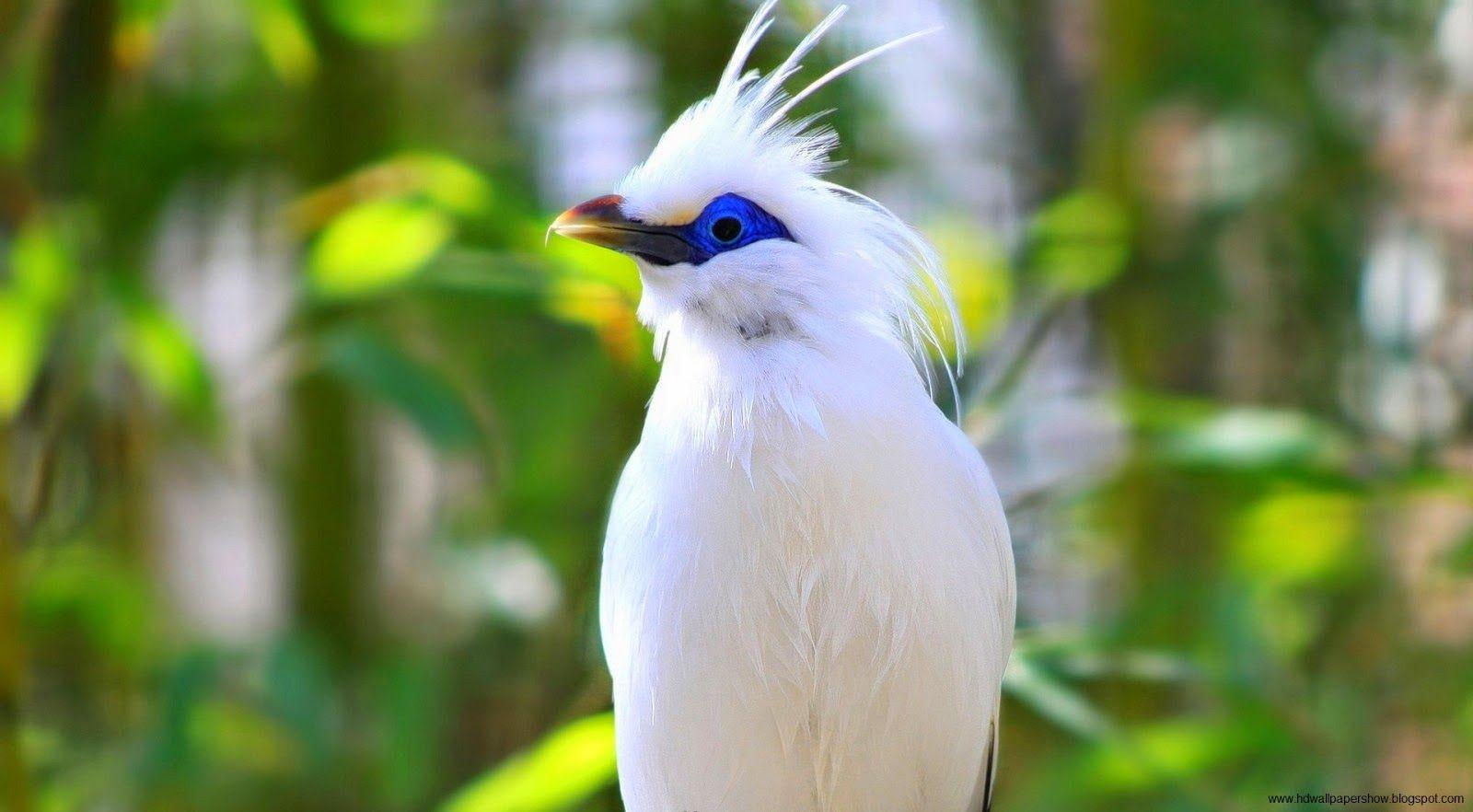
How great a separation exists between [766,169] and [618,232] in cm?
15

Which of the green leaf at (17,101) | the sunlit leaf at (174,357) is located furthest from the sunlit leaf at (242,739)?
the green leaf at (17,101)

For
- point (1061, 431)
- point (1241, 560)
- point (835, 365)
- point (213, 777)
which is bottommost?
point (213, 777)

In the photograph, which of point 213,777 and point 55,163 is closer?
point 55,163

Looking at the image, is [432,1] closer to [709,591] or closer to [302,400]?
[302,400]

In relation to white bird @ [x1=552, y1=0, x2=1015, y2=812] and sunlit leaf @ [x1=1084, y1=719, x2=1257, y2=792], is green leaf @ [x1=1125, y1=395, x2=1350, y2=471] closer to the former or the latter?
sunlit leaf @ [x1=1084, y1=719, x2=1257, y2=792]

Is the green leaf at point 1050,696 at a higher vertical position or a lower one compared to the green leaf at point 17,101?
lower

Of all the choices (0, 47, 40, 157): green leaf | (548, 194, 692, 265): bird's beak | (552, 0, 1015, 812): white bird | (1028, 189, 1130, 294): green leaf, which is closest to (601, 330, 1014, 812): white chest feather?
(552, 0, 1015, 812): white bird

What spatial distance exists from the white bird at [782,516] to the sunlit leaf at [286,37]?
0.86m

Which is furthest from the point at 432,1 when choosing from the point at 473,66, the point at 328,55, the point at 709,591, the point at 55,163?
the point at 709,591

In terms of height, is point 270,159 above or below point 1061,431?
above

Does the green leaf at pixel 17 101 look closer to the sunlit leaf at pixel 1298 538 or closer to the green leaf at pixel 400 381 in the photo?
the green leaf at pixel 400 381

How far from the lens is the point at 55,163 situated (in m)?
2.44

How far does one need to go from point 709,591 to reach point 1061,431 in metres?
1.33

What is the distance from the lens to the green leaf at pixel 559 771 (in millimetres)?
1500
